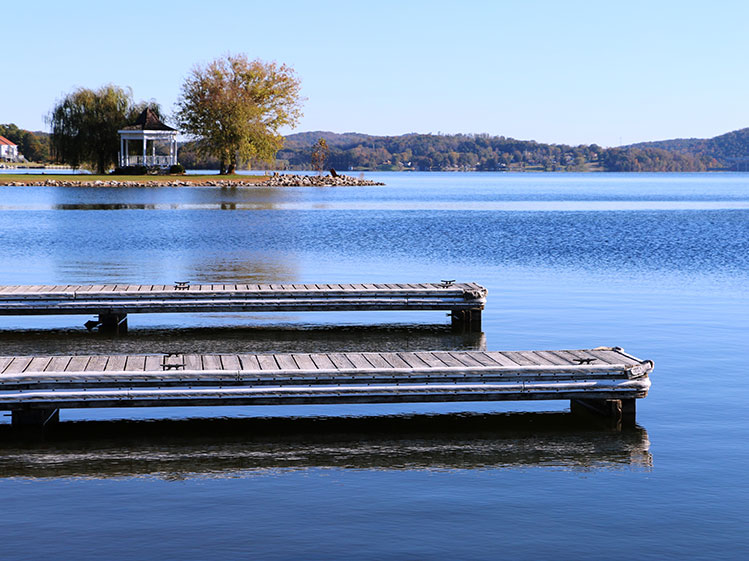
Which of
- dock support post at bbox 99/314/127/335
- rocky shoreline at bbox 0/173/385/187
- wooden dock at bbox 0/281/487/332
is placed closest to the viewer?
wooden dock at bbox 0/281/487/332

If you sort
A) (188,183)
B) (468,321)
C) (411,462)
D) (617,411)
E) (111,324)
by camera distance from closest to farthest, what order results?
(411,462) → (617,411) → (111,324) → (468,321) → (188,183)

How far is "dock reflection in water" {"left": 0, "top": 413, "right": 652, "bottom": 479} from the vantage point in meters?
9.20

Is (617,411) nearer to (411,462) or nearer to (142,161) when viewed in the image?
(411,462)

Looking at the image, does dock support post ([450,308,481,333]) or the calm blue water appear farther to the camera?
dock support post ([450,308,481,333])

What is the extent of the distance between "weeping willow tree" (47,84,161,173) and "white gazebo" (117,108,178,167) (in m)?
0.90

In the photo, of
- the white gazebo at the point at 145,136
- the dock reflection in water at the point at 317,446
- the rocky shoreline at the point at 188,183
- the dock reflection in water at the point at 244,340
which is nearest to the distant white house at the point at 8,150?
the rocky shoreline at the point at 188,183

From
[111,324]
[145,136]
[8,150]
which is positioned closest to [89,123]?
[145,136]

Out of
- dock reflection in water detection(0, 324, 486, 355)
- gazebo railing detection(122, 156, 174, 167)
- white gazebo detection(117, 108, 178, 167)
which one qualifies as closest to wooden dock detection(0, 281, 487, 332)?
dock reflection in water detection(0, 324, 486, 355)

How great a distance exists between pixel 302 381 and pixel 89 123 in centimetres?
8226

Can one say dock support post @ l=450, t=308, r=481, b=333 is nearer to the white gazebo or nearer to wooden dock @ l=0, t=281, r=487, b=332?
wooden dock @ l=0, t=281, r=487, b=332

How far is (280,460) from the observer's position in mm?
9398

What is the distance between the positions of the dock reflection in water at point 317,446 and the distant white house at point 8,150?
617 feet

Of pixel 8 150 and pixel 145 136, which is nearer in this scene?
pixel 145 136

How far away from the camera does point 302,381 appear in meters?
10.2
